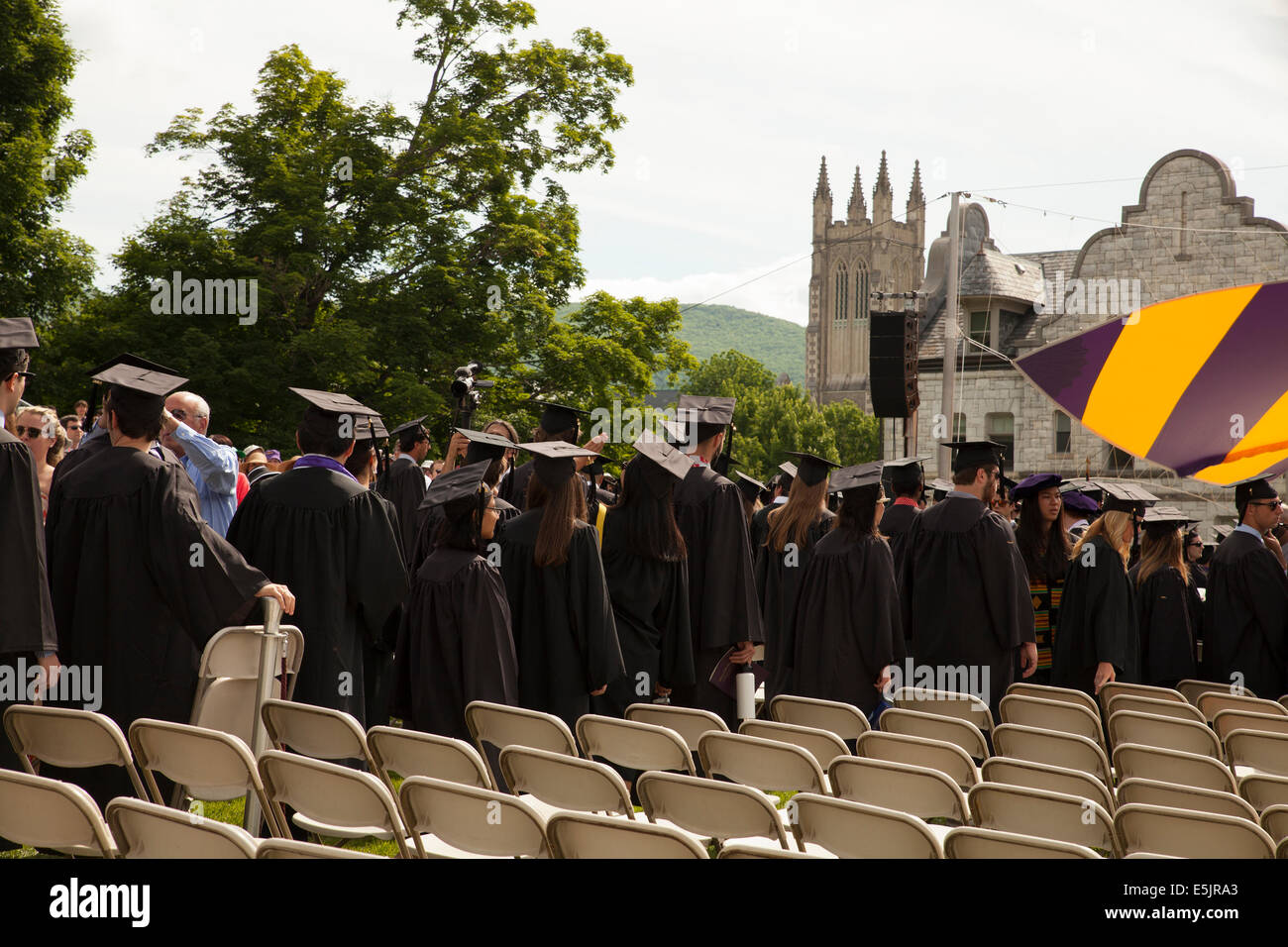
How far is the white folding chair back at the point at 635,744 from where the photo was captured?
12.0 feet

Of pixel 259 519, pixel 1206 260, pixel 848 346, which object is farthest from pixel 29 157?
pixel 848 346

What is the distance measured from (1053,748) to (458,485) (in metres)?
2.47

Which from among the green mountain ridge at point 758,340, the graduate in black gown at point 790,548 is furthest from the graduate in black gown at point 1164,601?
the green mountain ridge at point 758,340

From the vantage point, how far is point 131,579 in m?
4.08

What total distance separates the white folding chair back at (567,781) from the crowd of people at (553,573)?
3.73 feet

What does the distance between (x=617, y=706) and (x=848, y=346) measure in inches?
3400

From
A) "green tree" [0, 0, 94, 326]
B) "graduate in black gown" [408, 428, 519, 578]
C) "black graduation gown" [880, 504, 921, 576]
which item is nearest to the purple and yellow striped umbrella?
"black graduation gown" [880, 504, 921, 576]

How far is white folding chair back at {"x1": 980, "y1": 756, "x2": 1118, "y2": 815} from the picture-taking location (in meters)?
3.35

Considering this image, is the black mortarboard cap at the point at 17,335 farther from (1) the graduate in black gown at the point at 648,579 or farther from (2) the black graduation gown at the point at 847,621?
(2) the black graduation gown at the point at 847,621

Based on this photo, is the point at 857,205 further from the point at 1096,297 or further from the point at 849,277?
the point at 1096,297

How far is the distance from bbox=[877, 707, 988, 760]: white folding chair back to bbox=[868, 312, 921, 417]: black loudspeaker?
11015mm

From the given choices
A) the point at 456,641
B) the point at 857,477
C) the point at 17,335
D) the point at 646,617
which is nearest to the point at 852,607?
the point at 857,477
